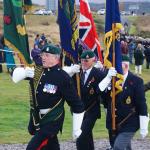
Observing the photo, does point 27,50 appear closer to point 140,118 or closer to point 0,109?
point 140,118

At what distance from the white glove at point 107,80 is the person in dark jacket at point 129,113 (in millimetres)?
172

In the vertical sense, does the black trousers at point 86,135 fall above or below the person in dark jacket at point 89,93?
below

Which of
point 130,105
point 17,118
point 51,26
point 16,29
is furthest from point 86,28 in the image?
point 51,26

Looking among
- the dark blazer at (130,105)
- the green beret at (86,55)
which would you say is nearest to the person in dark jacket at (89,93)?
the green beret at (86,55)

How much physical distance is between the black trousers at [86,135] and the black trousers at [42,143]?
147cm

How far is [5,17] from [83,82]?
6.41 feet

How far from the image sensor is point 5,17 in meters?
7.84

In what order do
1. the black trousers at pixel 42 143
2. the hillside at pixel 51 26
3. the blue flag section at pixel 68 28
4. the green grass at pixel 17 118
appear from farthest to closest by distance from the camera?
the hillside at pixel 51 26
the green grass at pixel 17 118
the blue flag section at pixel 68 28
the black trousers at pixel 42 143

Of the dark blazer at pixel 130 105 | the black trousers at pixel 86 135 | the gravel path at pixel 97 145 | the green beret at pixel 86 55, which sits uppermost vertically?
the green beret at pixel 86 55

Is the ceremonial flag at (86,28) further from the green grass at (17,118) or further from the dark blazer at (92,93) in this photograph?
the green grass at (17,118)

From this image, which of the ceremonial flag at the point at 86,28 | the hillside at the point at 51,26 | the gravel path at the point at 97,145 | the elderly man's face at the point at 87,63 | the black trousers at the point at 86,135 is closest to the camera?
the black trousers at the point at 86,135

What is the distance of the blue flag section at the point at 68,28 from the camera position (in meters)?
8.80

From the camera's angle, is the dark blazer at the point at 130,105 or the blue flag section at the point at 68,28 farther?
the blue flag section at the point at 68,28

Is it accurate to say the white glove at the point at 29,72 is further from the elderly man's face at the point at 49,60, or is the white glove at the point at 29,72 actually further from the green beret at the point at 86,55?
the green beret at the point at 86,55
